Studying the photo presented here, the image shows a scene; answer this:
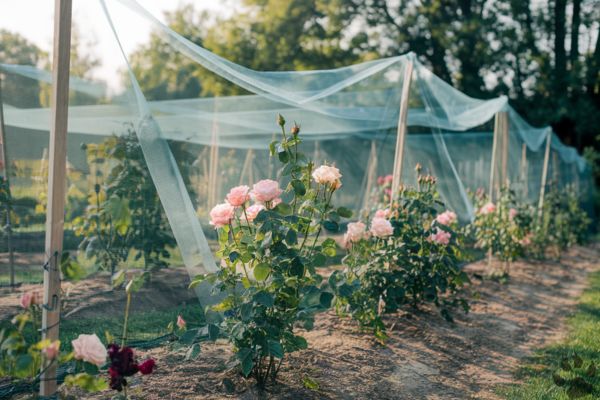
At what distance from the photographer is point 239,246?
8.09 feet

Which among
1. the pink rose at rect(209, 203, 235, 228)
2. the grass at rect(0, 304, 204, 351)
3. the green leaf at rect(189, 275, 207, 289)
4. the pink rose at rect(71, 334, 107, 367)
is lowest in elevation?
the grass at rect(0, 304, 204, 351)

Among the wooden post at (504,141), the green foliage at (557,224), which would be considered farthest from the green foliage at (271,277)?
the green foliage at (557,224)

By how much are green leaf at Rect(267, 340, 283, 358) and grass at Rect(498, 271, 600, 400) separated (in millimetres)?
1319

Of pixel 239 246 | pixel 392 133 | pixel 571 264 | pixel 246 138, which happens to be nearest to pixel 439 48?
pixel 571 264

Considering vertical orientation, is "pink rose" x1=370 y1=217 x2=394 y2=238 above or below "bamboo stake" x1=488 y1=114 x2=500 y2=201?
below

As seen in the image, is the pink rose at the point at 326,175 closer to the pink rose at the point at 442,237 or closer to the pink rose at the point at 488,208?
the pink rose at the point at 442,237

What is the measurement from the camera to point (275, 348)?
232 centimetres

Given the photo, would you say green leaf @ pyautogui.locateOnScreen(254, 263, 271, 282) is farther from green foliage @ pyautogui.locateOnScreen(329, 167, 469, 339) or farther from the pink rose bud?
green foliage @ pyautogui.locateOnScreen(329, 167, 469, 339)

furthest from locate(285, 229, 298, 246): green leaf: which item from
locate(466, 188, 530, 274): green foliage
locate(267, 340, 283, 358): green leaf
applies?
locate(466, 188, 530, 274): green foliage

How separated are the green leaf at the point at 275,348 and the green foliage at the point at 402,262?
97cm

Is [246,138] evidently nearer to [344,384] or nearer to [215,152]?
[215,152]

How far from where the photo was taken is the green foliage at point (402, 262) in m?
3.41

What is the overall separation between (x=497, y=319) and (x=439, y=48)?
12.2 m

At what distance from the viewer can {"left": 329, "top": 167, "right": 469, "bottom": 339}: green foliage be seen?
3410 mm
